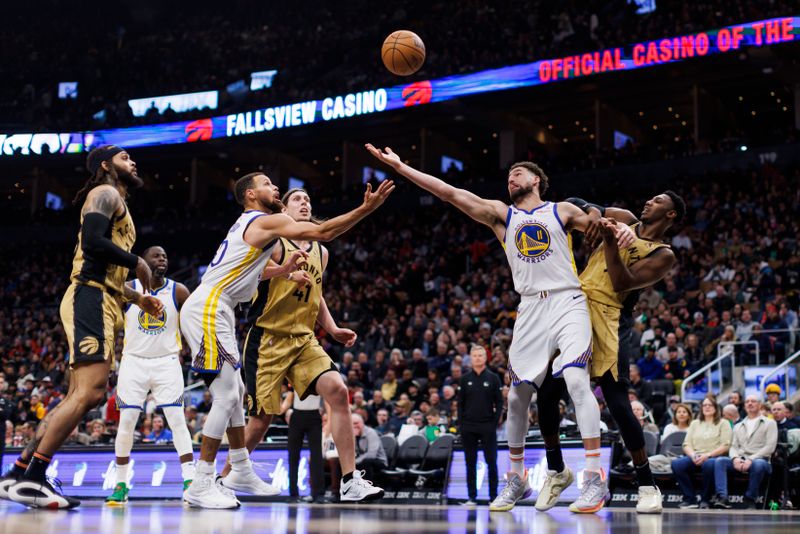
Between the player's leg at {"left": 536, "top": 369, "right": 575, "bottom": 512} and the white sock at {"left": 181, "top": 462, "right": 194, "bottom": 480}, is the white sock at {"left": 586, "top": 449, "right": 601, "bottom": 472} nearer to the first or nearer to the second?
the player's leg at {"left": 536, "top": 369, "right": 575, "bottom": 512}

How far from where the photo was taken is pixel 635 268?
→ 269 inches

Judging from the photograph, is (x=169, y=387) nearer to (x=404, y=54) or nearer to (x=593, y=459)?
(x=404, y=54)

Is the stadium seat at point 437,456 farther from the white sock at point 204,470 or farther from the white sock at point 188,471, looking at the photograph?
the white sock at point 204,470

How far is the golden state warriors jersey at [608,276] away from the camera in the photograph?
6.87m

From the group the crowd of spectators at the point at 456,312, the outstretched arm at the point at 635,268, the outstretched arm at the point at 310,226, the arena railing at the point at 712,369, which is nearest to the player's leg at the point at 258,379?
the outstretched arm at the point at 310,226

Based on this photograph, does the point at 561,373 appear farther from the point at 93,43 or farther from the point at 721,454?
the point at 93,43

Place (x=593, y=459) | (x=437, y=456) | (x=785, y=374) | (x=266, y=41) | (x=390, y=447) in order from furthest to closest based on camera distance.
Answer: (x=266, y=41), (x=785, y=374), (x=390, y=447), (x=437, y=456), (x=593, y=459)

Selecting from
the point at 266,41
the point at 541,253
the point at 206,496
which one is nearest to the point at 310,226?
the point at 541,253

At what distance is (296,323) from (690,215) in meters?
17.6

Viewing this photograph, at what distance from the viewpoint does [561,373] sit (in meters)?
6.41

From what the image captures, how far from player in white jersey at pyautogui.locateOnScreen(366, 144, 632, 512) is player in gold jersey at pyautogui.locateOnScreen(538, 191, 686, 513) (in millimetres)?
204

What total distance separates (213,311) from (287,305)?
2.12 feet

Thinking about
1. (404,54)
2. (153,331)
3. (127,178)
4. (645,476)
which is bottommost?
(645,476)

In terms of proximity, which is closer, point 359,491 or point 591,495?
point 591,495
